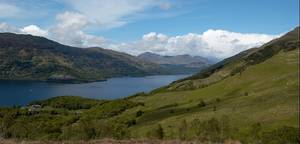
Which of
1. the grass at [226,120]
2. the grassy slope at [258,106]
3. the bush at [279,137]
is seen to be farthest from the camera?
the grassy slope at [258,106]

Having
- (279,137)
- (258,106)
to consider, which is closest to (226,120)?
(258,106)

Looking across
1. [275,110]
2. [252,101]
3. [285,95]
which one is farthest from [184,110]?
[275,110]

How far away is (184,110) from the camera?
162 meters

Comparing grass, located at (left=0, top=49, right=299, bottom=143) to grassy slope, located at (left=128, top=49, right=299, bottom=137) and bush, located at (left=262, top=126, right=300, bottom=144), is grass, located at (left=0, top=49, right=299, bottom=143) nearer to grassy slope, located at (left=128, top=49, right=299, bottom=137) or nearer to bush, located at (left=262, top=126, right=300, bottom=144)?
grassy slope, located at (left=128, top=49, right=299, bottom=137)

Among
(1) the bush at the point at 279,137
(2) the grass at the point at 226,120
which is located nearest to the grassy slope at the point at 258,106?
(2) the grass at the point at 226,120

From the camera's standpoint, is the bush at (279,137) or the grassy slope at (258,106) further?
the grassy slope at (258,106)

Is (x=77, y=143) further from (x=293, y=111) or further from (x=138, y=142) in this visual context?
(x=293, y=111)

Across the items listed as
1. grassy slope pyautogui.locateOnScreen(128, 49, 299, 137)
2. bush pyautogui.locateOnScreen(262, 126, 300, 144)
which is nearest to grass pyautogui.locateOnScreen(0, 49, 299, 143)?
grassy slope pyautogui.locateOnScreen(128, 49, 299, 137)

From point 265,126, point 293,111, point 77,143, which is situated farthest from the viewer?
point 293,111

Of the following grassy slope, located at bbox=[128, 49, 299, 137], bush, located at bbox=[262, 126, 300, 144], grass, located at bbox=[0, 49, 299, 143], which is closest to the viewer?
bush, located at bbox=[262, 126, 300, 144]

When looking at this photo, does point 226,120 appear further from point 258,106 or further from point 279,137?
point 279,137

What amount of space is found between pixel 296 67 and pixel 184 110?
6234 cm

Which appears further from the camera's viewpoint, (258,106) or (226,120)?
(258,106)

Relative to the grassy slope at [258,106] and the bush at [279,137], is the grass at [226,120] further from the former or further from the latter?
the bush at [279,137]
